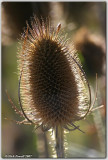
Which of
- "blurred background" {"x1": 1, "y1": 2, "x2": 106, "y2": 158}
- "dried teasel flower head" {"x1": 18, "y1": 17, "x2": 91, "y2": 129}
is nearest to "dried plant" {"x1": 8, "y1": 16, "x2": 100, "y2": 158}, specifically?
"dried teasel flower head" {"x1": 18, "y1": 17, "x2": 91, "y2": 129}

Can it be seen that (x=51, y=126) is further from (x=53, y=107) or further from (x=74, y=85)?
(x=74, y=85)

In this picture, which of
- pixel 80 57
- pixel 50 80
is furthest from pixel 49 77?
pixel 80 57

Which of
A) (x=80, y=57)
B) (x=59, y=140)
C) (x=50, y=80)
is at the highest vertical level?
(x=80, y=57)

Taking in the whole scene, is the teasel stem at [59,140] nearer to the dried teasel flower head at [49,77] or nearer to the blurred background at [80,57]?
the dried teasel flower head at [49,77]

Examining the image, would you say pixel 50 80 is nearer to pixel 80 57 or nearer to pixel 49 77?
pixel 49 77

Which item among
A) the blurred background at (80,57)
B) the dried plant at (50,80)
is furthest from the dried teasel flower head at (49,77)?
the blurred background at (80,57)

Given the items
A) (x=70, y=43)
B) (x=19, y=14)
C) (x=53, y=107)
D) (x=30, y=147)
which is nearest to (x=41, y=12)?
(x=19, y=14)
